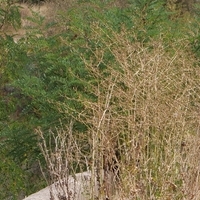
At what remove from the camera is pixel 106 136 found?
462 cm

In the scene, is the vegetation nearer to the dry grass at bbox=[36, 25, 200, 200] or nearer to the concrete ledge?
the dry grass at bbox=[36, 25, 200, 200]

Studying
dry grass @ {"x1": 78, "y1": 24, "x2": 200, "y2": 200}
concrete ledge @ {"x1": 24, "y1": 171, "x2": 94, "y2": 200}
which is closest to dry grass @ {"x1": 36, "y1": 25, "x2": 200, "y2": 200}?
dry grass @ {"x1": 78, "y1": 24, "x2": 200, "y2": 200}

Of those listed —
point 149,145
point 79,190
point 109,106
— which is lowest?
point 79,190

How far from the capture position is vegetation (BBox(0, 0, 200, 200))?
4.66 m

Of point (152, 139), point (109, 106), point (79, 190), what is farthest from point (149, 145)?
point (79, 190)

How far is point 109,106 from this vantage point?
529 centimetres

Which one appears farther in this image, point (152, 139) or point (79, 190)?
point (152, 139)

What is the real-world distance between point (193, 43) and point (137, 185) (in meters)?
3.95

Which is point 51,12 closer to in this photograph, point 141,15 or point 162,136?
point 141,15

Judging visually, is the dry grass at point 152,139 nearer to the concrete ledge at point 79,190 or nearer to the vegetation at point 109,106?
the vegetation at point 109,106

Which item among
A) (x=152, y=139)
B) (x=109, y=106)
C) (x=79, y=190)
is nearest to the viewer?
(x=79, y=190)

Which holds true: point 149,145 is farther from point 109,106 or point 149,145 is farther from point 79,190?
point 79,190

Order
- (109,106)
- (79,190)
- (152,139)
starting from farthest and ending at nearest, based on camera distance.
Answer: (109,106) < (152,139) < (79,190)

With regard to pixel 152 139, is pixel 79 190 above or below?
below
